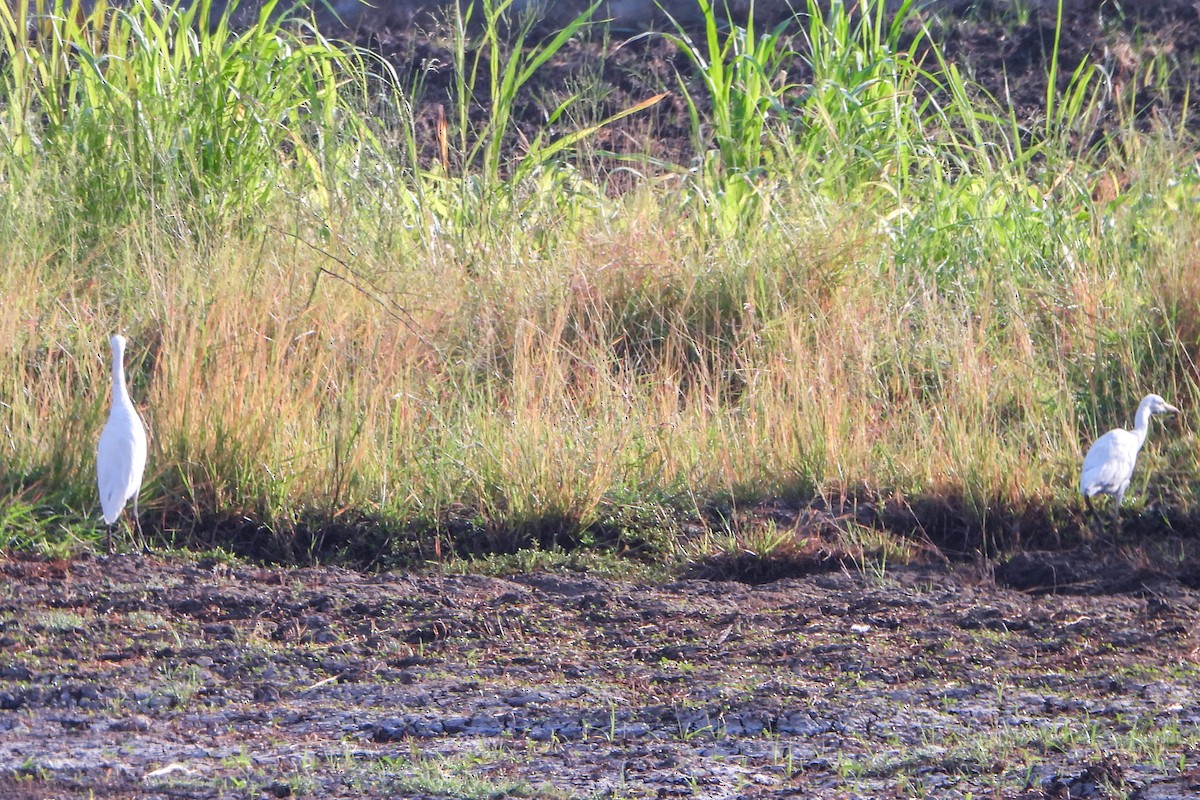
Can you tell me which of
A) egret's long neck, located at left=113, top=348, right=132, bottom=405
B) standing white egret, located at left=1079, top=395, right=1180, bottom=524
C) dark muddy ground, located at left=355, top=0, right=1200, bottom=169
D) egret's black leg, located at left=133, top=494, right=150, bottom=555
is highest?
dark muddy ground, located at left=355, top=0, right=1200, bottom=169

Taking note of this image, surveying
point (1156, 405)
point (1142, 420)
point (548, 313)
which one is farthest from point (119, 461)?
point (1156, 405)

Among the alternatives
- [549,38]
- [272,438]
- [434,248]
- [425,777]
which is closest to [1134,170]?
[434,248]

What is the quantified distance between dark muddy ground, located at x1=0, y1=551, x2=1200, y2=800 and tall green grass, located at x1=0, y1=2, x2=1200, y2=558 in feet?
1.35

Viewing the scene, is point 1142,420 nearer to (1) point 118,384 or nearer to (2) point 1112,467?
(2) point 1112,467

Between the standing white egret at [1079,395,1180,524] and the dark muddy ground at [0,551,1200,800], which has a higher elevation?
the standing white egret at [1079,395,1180,524]

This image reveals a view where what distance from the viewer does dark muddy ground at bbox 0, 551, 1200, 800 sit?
2.65 metres

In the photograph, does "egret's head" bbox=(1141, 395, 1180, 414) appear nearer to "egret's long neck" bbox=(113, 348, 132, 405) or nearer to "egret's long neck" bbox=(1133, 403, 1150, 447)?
"egret's long neck" bbox=(1133, 403, 1150, 447)

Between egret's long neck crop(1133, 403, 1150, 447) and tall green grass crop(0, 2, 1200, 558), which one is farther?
egret's long neck crop(1133, 403, 1150, 447)

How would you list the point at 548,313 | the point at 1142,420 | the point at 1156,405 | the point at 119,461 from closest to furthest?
the point at 119,461 → the point at 1142,420 → the point at 1156,405 → the point at 548,313

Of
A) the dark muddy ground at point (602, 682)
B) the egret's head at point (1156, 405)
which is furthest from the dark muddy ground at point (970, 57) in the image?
the dark muddy ground at point (602, 682)

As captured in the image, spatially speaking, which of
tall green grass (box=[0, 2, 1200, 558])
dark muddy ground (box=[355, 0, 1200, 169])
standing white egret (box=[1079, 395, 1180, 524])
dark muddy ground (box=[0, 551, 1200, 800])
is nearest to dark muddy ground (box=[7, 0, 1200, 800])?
dark muddy ground (box=[0, 551, 1200, 800])

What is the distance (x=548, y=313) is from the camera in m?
5.32

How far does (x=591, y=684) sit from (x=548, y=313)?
233 cm

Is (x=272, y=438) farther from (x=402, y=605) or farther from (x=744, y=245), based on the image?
(x=744, y=245)
